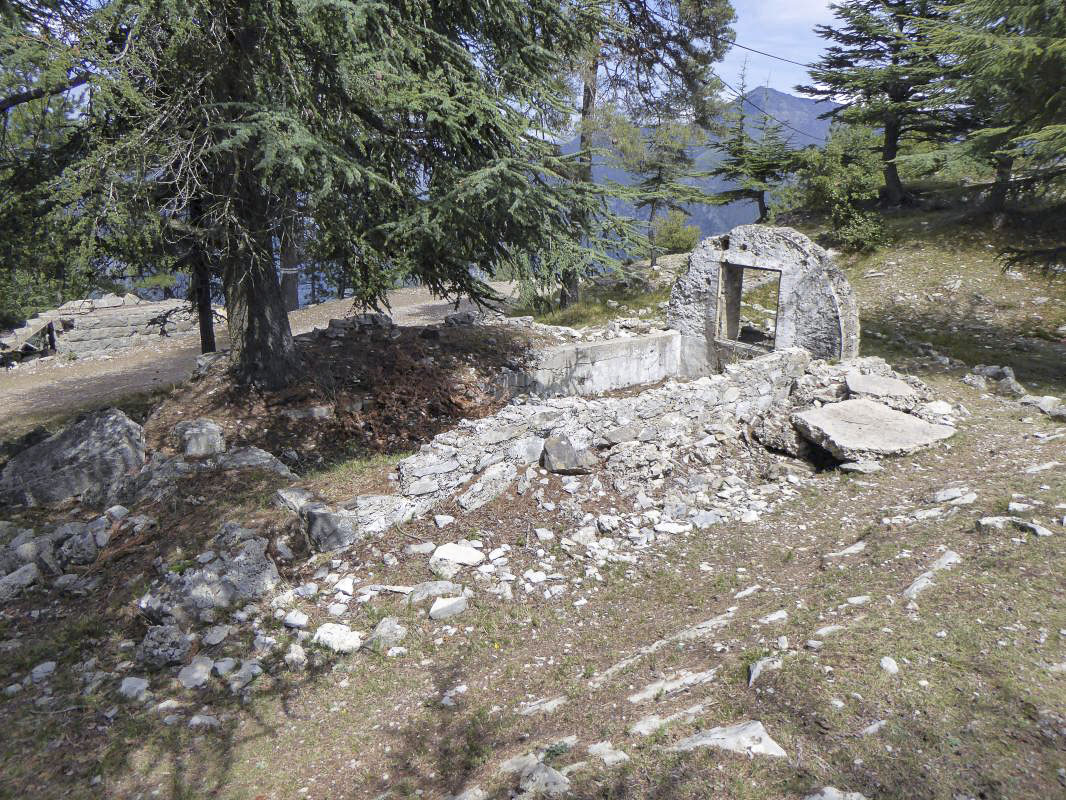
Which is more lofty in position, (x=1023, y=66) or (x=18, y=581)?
(x=1023, y=66)

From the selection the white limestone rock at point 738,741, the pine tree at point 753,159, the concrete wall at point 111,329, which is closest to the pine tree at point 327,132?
the white limestone rock at point 738,741

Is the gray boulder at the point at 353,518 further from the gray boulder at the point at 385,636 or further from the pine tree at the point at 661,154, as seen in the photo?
the pine tree at the point at 661,154

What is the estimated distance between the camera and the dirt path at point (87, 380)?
11.8m

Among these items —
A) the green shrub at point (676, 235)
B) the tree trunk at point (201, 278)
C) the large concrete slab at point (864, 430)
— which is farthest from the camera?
the green shrub at point (676, 235)

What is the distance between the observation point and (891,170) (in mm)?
21766

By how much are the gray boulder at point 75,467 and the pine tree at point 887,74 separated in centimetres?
2150

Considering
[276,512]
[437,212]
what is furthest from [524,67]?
[276,512]

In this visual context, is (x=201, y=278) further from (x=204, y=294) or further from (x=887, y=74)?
(x=887, y=74)

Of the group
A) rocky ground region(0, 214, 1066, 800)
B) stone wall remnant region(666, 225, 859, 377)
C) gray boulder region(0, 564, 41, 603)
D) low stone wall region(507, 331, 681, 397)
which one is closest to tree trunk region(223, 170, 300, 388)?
rocky ground region(0, 214, 1066, 800)

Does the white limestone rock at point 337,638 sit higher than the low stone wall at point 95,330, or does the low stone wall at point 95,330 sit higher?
the low stone wall at point 95,330

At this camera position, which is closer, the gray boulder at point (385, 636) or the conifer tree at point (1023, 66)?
the gray boulder at point (385, 636)

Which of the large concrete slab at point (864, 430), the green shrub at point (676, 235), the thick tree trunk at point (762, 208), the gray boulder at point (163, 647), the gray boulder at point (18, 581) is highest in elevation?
the thick tree trunk at point (762, 208)

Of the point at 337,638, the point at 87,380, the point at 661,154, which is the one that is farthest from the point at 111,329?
the point at 661,154

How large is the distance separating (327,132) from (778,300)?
302 inches
